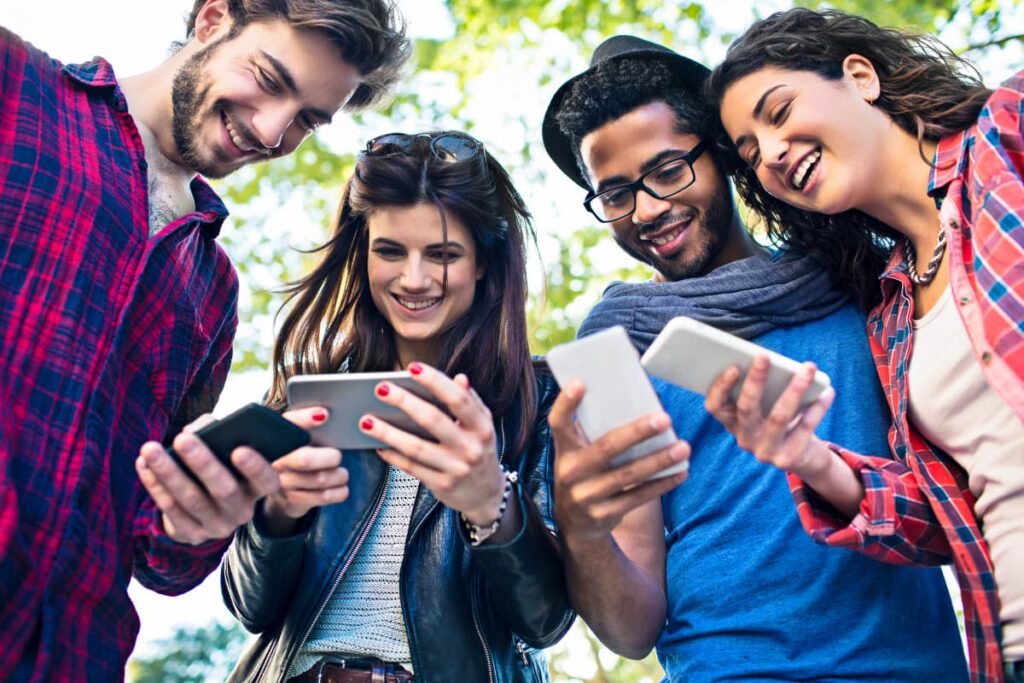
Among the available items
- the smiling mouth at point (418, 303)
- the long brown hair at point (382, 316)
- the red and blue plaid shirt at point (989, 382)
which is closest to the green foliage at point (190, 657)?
the long brown hair at point (382, 316)

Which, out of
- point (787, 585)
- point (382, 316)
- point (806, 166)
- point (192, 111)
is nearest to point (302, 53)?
point (192, 111)

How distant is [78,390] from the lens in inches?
82.6

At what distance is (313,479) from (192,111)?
1.49 meters

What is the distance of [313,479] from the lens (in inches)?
79.5

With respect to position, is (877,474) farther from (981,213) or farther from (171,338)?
(171,338)

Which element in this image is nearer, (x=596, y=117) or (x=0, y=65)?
(x=0, y=65)

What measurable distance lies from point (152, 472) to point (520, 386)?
51.5 inches

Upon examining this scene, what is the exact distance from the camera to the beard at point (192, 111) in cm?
286

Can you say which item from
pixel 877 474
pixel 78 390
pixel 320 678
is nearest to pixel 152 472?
pixel 78 390

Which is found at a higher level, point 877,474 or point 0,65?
point 0,65

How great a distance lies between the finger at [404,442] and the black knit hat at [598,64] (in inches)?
73.7

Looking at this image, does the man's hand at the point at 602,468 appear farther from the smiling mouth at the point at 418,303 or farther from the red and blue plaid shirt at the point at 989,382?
the smiling mouth at the point at 418,303

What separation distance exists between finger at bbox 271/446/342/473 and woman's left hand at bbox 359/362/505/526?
103mm

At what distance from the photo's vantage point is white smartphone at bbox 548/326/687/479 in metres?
1.76
